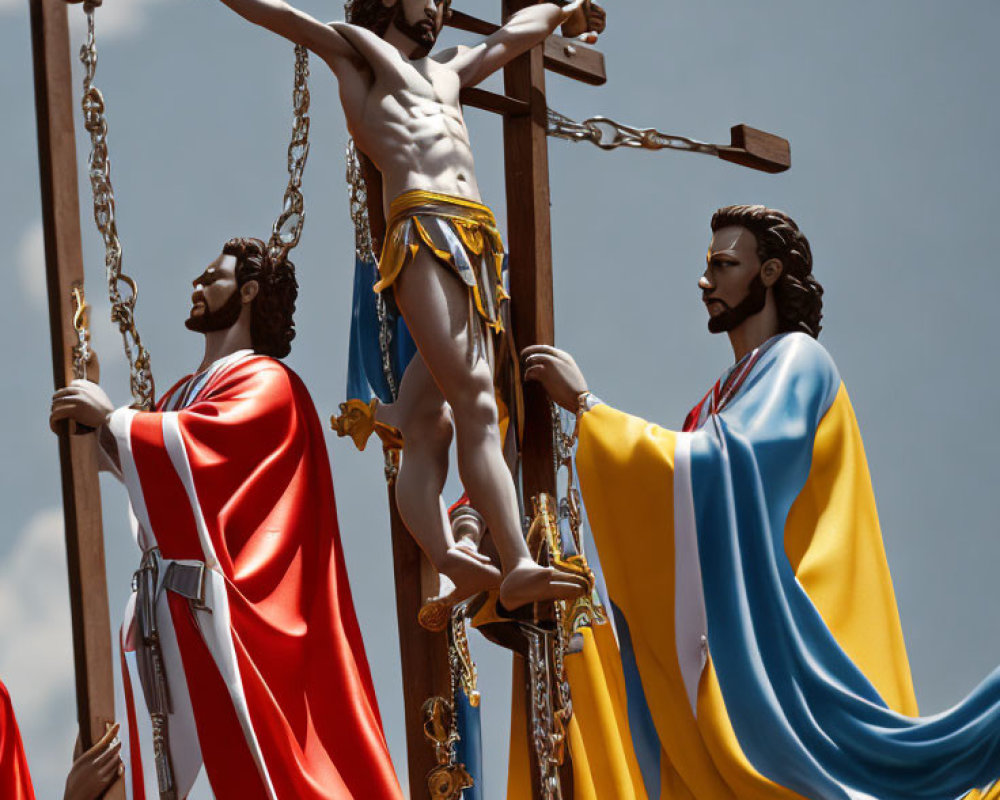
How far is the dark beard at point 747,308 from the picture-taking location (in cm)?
678

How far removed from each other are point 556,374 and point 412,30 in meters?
1.01

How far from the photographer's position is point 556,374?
21.3ft

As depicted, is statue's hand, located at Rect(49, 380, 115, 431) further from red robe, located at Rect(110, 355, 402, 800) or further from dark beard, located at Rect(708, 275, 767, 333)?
dark beard, located at Rect(708, 275, 767, 333)

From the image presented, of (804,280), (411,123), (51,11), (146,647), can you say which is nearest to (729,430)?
(804,280)

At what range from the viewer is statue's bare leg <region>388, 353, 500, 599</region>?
6.34m

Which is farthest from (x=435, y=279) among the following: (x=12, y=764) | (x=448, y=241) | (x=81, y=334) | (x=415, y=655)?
(x=12, y=764)

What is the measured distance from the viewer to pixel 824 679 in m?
6.15

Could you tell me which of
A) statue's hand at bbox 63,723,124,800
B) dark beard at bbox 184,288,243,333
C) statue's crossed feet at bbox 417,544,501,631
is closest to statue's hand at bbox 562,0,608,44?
dark beard at bbox 184,288,243,333

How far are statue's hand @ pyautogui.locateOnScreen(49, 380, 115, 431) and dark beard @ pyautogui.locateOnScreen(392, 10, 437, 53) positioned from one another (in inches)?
51.2

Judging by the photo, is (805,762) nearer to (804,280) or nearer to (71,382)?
(804,280)

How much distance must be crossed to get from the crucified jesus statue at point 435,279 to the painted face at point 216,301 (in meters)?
0.63

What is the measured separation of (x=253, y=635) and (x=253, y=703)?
0.19 meters

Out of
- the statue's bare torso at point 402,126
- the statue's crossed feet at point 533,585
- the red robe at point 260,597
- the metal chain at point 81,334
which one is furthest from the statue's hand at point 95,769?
the statue's bare torso at point 402,126

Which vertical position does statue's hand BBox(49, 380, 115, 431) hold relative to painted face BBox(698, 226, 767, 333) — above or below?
below
